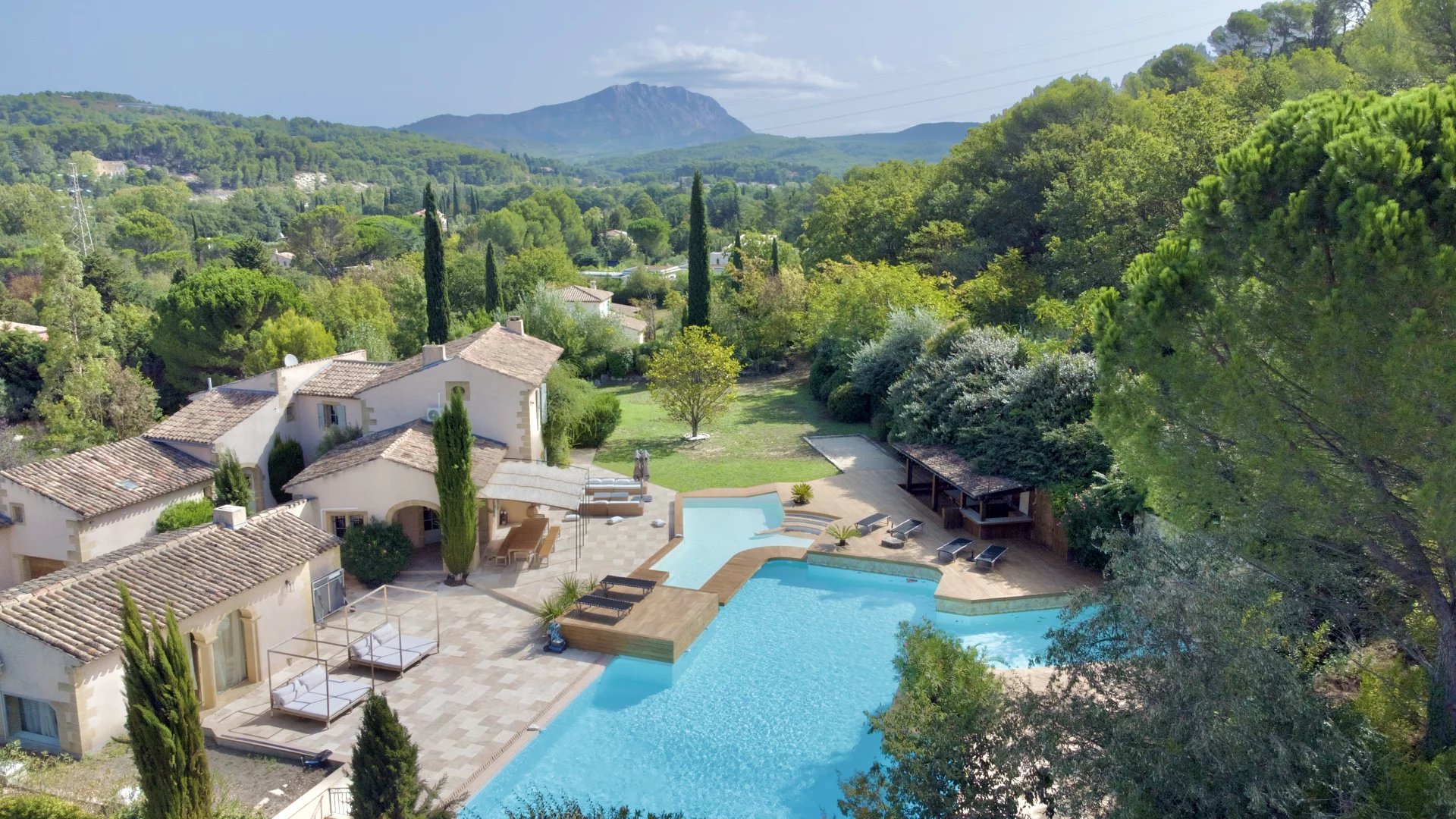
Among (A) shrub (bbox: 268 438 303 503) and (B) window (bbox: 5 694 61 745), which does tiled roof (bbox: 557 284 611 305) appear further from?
(B) window (bbox: 5 694 61 745)

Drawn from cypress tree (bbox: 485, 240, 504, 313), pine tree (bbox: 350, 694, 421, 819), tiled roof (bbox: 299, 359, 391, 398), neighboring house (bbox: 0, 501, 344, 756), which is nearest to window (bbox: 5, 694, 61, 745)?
neighboring house (bbox: 0, 501, 344, 756)

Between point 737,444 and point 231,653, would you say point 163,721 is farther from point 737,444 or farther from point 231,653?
point 737,444

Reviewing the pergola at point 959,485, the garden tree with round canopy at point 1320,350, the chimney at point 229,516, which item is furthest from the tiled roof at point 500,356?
the garden tree with round canopy at point 1320,350

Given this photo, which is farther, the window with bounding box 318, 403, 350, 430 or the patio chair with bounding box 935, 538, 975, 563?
the window with bounding box 318, 403, 350, 430

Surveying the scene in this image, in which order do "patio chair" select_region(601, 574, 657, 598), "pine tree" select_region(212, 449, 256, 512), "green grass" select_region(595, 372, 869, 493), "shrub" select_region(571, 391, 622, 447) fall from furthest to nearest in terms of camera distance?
1. "shrub" select_region(571, 391, 622, 447)
2. "green grass" select_region(595, 372, 869, 493)
3. "pine tree" select_region(212, 449, 256, 512)
4. "patio chair" select_region(601, 574, 657, 598)

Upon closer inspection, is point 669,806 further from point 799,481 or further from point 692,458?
point 692,458

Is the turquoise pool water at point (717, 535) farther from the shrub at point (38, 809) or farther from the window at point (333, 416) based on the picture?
the shrub at point (38, 809)
